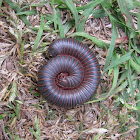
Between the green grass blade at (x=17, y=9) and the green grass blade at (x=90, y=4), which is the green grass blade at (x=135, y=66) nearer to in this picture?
the green grass blade at (x=90, y=4)

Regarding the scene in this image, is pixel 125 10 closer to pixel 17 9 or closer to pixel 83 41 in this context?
pixel 83 41

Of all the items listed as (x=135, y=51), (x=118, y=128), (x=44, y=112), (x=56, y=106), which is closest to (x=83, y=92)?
(x=56, y=106)

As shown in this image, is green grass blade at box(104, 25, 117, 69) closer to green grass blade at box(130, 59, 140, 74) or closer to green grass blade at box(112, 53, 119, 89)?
green grass blade at box(112, 53, 119, 89)

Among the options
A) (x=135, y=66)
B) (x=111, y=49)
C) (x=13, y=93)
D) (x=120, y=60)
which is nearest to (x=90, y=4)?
(x=111, y=49)

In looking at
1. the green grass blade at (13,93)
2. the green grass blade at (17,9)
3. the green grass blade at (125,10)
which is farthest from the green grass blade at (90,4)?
the green grass blade at (13,93)

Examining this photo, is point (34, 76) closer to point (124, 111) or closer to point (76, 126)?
point (76, 126)

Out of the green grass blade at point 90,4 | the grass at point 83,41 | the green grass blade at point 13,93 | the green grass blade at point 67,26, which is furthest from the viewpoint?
the green grass blade at point 67,26
